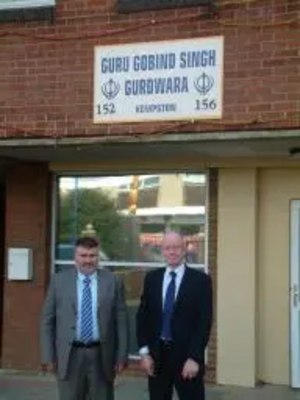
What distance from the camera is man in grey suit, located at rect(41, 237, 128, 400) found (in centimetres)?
604

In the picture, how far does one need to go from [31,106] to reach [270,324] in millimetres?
3472

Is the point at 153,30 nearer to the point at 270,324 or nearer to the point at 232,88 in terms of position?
the point at 232,88

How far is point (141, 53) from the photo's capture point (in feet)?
28.6

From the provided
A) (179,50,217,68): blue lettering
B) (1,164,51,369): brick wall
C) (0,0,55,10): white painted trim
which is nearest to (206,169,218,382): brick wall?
(179,50,217,68): blue lettering

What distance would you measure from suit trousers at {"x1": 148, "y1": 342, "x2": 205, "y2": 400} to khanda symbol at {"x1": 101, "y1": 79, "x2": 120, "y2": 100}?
3522 mm


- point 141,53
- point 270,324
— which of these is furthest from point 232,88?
point 270,324

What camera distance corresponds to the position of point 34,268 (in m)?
10.2

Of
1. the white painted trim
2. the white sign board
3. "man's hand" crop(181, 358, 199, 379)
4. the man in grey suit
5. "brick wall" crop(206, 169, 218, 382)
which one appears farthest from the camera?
"brick wall" crop(206, 169, 218, 382)

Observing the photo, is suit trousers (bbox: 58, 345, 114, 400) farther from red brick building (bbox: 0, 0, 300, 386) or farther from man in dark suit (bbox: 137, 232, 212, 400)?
red brick building (bbox: 0, 0, 300, 386)

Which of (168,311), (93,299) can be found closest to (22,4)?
(93,299)

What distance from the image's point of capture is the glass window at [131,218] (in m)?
9.78

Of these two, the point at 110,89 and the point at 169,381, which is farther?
the point at 110,89

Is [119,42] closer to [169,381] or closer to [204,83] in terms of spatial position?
[204,83]

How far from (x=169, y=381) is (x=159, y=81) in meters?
3.56
